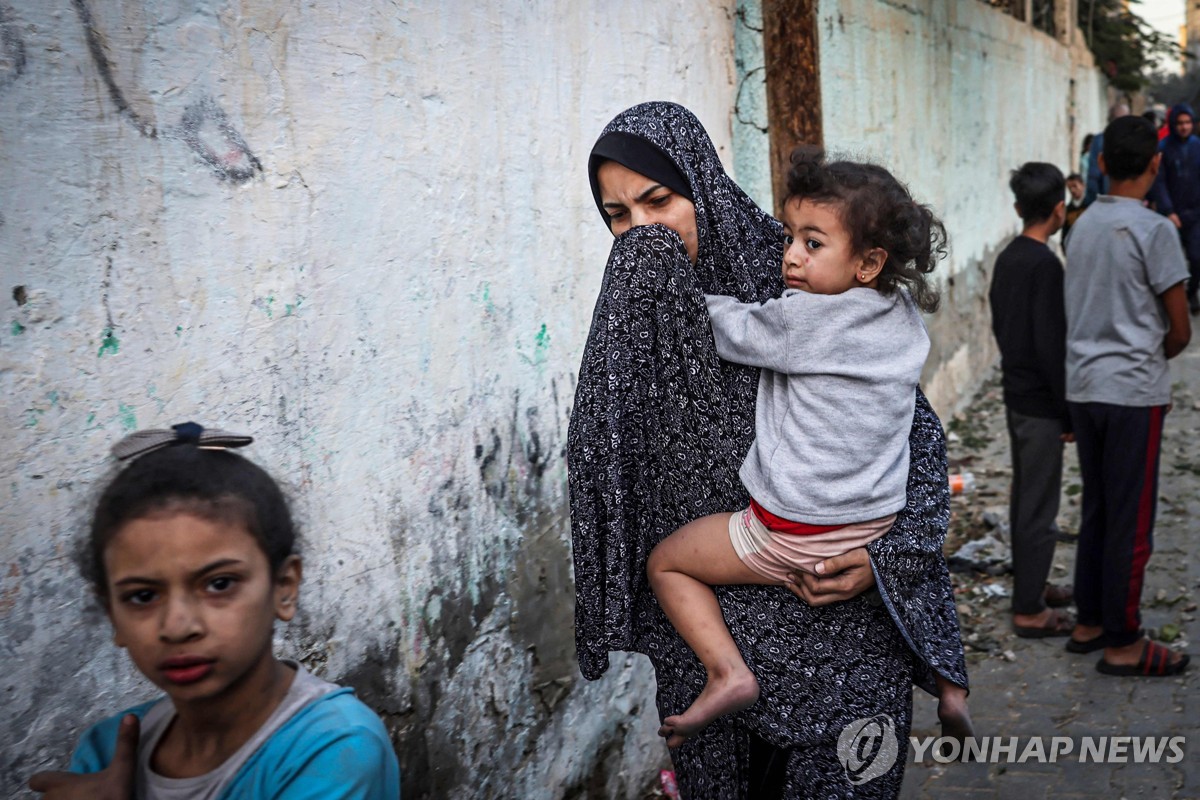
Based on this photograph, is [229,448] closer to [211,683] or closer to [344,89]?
[211,683]

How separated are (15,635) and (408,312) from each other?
3.92 ft

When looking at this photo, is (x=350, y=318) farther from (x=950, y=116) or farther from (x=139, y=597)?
(x=950, y=116)

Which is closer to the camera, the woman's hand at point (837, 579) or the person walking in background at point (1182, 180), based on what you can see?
the woman's hand at point (837, 579)

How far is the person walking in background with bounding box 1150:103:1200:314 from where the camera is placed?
33.5 feet

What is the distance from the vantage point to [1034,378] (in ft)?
15.9

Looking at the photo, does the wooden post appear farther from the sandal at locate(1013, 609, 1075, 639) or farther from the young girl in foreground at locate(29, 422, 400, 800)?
the young girl in foreground at locate(29, 422, 400, 800)

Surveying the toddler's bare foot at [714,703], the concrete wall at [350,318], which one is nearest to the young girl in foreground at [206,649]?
the concrete wall at [350,318]

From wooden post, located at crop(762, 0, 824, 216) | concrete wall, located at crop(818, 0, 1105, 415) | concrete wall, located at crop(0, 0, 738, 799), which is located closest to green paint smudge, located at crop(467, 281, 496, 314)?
concrete wall, located at crop(0, 0, 738, 799)

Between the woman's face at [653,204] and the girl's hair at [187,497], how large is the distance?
91cm

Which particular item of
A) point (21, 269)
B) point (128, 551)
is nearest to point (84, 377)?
point (21, 269)

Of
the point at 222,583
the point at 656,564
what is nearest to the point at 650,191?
the point at 656,564

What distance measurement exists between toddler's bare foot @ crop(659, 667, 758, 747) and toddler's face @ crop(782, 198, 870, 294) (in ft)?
2.38

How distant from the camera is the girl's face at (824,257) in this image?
6.68 feet

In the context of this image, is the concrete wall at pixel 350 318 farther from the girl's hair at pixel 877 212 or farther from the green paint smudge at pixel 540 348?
the girl's hair at pixel 877 212
